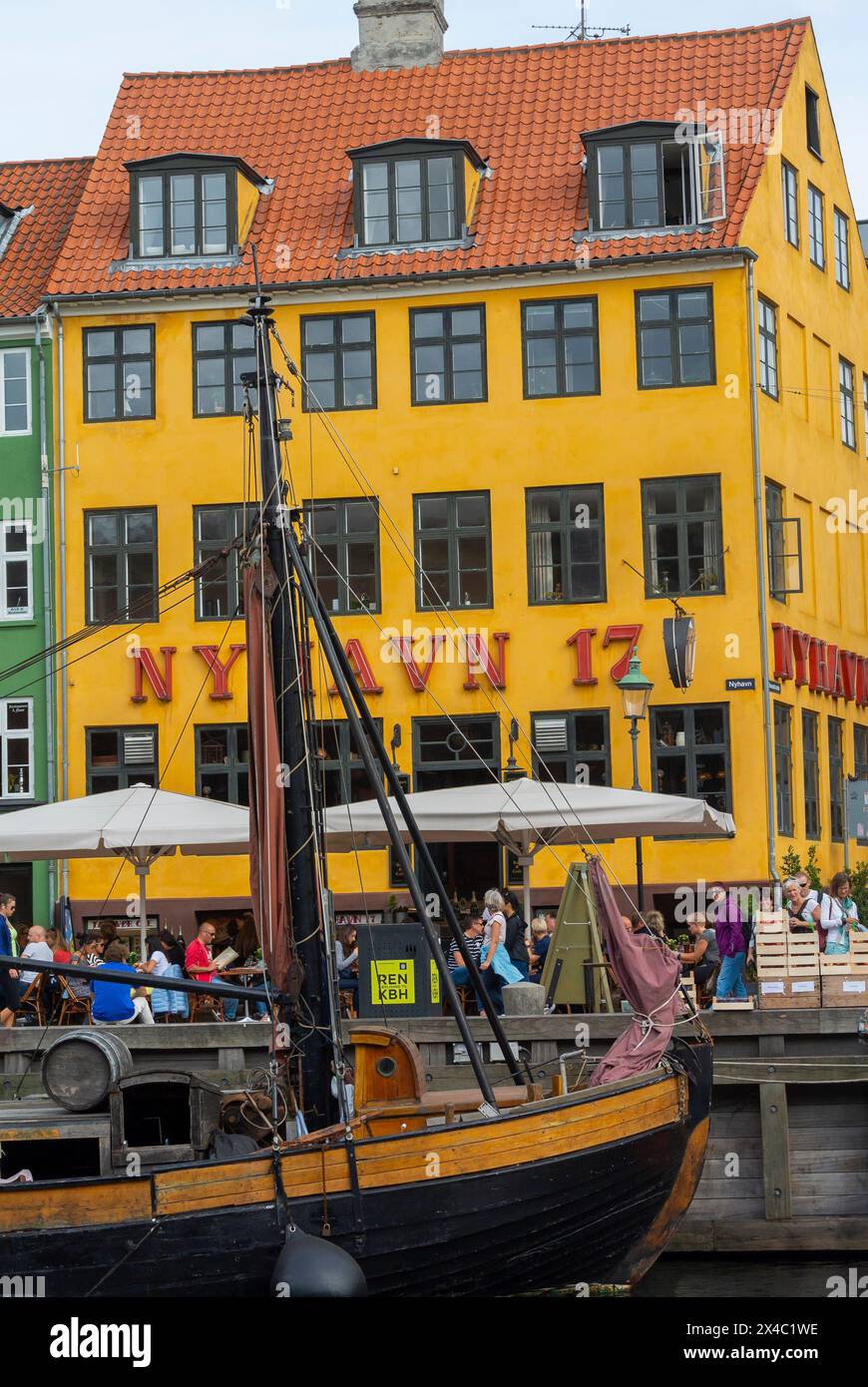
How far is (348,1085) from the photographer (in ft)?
59.5

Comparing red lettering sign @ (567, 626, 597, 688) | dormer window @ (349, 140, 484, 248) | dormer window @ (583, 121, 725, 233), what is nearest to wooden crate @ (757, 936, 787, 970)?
red lettering sign @ (567, 626, 597, 688)

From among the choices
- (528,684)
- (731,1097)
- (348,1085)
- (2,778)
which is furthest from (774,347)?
(348,1085)

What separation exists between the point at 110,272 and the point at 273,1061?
22.0 meters

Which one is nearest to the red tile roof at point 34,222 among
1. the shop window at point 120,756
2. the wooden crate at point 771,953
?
the shop window at point 120,756

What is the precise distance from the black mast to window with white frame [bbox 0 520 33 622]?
1848 cm

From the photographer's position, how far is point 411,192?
120 ft

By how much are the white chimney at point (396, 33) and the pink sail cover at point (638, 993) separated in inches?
967

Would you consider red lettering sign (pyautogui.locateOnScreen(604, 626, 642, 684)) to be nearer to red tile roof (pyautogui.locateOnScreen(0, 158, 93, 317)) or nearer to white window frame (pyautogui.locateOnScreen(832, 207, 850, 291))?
white window frame (pyautogui.locateOnScreen(832, 207, 850, 291))

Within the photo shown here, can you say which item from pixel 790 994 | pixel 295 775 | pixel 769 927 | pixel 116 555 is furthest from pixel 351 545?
pixel 295 775

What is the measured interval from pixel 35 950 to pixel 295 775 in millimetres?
7061

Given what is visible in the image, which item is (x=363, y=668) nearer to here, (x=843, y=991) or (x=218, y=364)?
(x=218, y=364)

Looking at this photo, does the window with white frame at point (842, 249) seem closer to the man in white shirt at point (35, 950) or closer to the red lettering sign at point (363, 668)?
the red lettering sign at point (363, 668)

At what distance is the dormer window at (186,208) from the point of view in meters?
36.9
